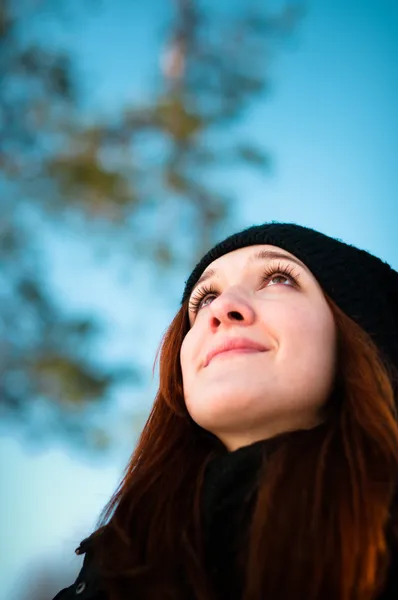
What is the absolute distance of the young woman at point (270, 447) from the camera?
1.05 m

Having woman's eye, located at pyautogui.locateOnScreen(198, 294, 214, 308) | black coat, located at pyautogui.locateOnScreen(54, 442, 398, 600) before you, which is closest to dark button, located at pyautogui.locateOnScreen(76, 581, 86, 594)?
black coat, located at pyautogui.locateOnScreen(54, 442, 398, 600)

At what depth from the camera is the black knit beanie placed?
146cm

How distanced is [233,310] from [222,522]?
422mm

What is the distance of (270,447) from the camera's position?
1.22m

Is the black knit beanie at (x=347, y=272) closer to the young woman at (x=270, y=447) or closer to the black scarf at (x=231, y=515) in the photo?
the young woman at (x=270, y=447)

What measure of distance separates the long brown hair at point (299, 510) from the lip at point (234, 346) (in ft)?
0.60

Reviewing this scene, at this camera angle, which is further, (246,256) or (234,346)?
(246,256)

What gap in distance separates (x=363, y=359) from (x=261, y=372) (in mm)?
219

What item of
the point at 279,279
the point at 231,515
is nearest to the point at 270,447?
the point at 231,515

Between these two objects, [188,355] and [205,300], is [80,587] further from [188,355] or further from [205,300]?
[205,300]

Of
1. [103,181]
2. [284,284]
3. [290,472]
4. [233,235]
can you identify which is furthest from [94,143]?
[290,472]

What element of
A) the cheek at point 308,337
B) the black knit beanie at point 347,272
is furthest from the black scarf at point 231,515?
the black knit beanie at point 347,272

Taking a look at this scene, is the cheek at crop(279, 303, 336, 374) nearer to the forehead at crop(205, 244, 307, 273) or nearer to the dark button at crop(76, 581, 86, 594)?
the forehead at crop(205, 244, 307, 273)

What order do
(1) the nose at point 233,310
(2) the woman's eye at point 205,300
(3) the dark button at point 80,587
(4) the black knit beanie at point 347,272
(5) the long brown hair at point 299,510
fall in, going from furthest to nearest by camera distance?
(2) the woman's eye at point 205,300
(4) the black knit beanie at point 347,272
(1) the nose at point 233,310
(3) the dark button at point 80,587
(5) the long brown hair at point 299,510
